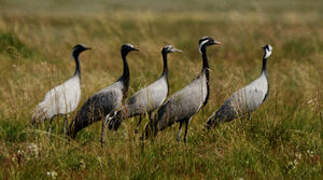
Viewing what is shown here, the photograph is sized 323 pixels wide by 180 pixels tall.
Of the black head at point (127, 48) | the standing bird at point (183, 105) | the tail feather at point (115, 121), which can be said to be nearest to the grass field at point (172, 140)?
the tail feather at point (115, 121)

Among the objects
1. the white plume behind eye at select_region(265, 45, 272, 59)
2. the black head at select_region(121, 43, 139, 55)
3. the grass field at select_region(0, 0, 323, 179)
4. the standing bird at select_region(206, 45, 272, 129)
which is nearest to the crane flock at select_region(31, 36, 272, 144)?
the standing bird at select_region(206, 45, 272, 129)

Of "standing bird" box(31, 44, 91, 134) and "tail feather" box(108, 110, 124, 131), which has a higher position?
"standing bird" box(31, 44, 91, 134)

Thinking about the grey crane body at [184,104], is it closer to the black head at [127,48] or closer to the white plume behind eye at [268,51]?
the black head at [127,48]

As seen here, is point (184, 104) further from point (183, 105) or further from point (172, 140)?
point (172, 140)

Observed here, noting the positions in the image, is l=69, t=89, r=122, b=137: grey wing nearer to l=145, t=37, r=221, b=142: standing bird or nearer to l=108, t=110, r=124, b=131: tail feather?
l=108, t=110, r=124, b=131: tail feather

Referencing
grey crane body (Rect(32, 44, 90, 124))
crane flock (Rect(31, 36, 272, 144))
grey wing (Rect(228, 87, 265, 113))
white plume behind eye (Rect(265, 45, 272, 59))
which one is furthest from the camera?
white plume behind eye (Rect(265, 45, 272, 59))

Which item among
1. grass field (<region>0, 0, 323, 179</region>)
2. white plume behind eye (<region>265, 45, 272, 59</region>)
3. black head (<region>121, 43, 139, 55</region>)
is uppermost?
black head (<region>121, 43, 139, 55</region>)

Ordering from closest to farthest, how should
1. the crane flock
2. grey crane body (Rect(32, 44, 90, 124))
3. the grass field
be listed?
the grass field → the crane flock → grey crane body (Rect(32, 44, 90, 124))

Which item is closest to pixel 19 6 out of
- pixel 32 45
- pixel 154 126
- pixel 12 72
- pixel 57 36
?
pixel 57 36

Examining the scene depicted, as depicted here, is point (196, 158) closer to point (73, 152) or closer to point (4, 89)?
point (73, 152)

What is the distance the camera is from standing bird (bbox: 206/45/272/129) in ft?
19.9

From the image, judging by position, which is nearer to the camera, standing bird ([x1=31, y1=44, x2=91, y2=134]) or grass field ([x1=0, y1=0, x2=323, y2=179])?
grass field ([x1=0, y1=0, x2=323, y2=179])

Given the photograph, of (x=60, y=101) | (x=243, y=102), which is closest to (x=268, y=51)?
(x=243, y=102)

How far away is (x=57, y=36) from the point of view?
17531 millimetres
